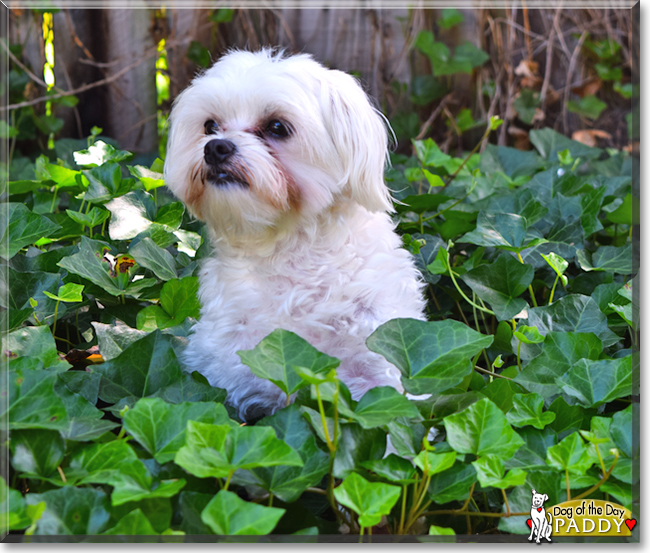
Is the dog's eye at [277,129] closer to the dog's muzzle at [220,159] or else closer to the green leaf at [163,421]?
the dog's muzzle at [220,159]

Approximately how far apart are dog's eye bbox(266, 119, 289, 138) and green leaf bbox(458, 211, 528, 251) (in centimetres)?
67

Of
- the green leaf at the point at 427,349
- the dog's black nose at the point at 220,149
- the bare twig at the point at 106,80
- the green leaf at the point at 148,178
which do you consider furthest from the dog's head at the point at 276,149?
the bare twig at the point at 106,80

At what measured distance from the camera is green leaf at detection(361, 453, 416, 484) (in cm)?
108

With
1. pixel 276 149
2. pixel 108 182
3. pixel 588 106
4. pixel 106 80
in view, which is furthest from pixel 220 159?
pixel 588 106

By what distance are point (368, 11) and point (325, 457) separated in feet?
10.4

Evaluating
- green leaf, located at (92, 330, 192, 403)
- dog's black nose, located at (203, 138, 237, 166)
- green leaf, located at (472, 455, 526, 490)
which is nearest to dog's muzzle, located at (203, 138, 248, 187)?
dog's black nose, located at (203, 138, 237, 166)

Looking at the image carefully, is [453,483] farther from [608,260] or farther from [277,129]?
[608,260]

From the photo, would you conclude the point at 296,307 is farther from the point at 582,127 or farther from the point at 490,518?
the point at 582,127

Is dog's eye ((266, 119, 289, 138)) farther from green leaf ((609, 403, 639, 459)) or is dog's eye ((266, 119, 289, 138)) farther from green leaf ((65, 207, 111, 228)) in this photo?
green leaf ((609, 403, 639, 459))

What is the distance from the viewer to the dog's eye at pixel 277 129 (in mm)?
1617

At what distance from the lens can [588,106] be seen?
3861 mm

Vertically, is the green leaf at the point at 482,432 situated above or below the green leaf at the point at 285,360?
below

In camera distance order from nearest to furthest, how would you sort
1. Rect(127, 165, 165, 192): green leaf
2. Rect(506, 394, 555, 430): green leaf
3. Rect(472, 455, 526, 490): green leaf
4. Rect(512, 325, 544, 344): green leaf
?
Rect(472, 455, 526, 490): green leaf
Rect(506, 394, 555, 430): green leaf
Rect(512, 325, 544, 344): green leaf
Rect(127, 165, 165, 192): green leaf

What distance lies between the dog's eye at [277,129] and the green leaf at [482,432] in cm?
87
